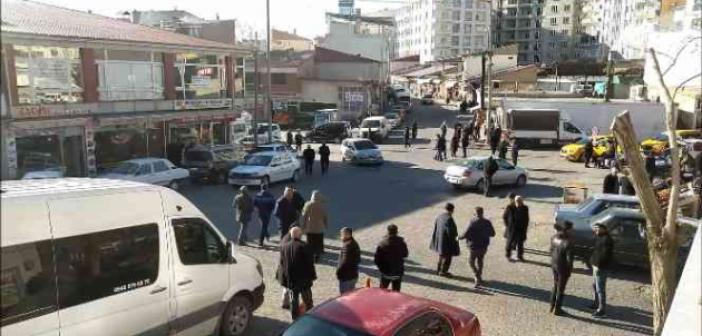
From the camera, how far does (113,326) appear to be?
6801 millimetres

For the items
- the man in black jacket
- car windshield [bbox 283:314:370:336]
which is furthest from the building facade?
the man in black jacket

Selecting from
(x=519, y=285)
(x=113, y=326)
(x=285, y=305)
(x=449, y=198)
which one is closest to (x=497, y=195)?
(x=449, y=198)

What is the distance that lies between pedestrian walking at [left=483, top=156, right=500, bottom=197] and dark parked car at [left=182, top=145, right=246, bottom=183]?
33.4ft

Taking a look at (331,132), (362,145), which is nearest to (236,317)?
(362,145)

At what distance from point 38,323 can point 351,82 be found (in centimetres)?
5201

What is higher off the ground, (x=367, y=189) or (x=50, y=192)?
(x=50, y=192)

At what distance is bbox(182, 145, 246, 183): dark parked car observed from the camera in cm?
2348

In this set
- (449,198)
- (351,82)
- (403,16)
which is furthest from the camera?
(403,16)

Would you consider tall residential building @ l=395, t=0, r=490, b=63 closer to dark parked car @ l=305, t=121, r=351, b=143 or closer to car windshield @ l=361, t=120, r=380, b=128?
car windshield @ l=361, t=120, r=380, b=128

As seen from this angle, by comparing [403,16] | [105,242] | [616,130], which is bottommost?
[105,242]

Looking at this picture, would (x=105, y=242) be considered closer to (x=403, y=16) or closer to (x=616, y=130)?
(x=616, y=130)

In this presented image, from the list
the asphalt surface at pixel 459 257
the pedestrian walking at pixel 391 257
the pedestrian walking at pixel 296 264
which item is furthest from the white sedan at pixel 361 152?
the pedestrian walking at pixel 296 264

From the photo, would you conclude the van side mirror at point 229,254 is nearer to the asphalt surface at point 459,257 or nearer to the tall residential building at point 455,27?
the asphalt surface at point 459,257

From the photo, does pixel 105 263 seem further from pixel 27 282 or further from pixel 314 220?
pixel 314 220
